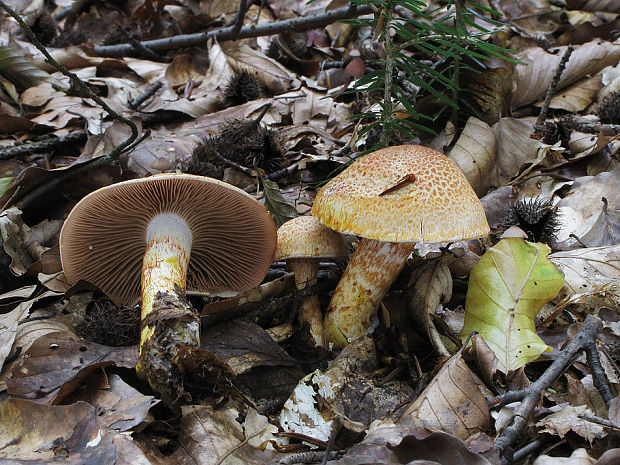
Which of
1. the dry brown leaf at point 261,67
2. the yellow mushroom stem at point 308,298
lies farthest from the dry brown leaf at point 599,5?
the yellow mushroom stem at point 308,298

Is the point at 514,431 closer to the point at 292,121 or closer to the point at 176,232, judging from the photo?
the point at 176,232

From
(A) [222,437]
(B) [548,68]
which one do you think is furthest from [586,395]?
(B) [548,68]

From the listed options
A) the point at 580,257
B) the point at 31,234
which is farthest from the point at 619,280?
the point at 31,234

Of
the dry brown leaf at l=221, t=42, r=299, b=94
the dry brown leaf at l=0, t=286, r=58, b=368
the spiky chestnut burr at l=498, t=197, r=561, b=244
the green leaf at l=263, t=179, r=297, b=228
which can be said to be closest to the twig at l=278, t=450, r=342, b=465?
the dry brown leaf at l=0, t=286, r=58, b=368

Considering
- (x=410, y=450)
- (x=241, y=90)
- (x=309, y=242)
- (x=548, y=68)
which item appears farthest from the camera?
(x=241, y=90)

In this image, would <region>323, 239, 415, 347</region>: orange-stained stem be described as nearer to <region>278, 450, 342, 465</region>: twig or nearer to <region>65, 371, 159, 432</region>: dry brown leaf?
<region>278, 450, 342, 465</region>: twig

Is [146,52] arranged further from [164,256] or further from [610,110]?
[610,110]

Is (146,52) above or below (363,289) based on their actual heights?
above

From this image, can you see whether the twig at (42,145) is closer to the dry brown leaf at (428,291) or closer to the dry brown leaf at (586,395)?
the dry brown leaf at (428,291)
